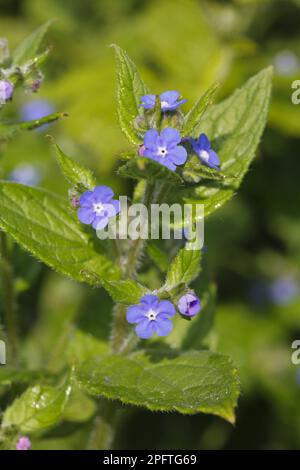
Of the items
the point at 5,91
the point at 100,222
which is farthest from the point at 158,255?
the point at 5,91

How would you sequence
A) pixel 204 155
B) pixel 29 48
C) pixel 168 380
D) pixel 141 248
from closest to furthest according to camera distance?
pixel 204 155, pixel 168 380, pixel 141 248, pixel 29 48

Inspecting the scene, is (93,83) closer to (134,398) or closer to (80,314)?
(80,314)

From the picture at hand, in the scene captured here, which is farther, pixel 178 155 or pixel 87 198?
pixel 87 198

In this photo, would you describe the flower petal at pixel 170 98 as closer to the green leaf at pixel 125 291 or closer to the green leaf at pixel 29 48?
the green leaf at pixel 125 291

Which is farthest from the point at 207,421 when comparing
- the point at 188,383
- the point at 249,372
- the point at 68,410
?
the point at 188,383

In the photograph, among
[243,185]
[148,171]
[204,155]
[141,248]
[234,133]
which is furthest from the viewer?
[243,185]

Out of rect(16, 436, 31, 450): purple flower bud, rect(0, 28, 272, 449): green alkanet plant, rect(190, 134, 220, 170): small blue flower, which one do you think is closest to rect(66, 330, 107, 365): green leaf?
rect(0, 28, 272, 449): green alkanet plant

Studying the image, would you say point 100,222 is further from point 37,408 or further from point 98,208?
point 37,408
